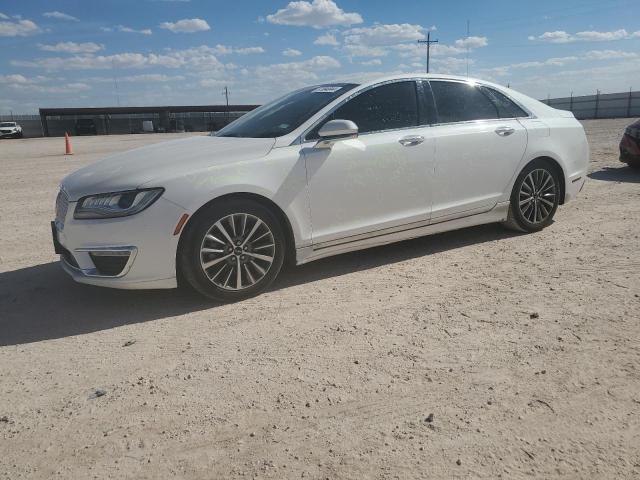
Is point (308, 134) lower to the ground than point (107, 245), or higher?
higher

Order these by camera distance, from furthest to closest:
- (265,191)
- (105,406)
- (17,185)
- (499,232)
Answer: (17,185), (499,232), (265,191), (105,406)

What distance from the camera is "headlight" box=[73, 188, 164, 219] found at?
359 centimetres

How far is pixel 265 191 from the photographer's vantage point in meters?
3.91

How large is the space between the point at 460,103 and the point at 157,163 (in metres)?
2.90

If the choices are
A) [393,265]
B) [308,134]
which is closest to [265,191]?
[308,134]

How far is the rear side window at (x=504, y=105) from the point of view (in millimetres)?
5238

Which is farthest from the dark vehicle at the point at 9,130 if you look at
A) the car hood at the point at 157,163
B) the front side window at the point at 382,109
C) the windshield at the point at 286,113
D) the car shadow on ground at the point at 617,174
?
the front side window at the point at 382,109

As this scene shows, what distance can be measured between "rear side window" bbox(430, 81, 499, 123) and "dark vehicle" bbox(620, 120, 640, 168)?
575cm

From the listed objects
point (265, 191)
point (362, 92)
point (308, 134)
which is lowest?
point (265, 191)

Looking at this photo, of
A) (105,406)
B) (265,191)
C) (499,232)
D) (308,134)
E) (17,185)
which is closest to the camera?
(105,406)

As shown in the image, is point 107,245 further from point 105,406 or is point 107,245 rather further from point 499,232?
point 499,232

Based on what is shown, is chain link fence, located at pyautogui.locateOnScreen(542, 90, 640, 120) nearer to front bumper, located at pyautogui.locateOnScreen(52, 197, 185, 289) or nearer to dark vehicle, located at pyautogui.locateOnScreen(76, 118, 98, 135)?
front bumper, located at pyautogui.locateOnScreen(52, 197, 185, 289)

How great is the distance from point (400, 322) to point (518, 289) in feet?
3.63

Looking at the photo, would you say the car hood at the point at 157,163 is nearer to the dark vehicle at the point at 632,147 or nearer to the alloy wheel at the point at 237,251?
the alloy wheel at the point at 237,251
